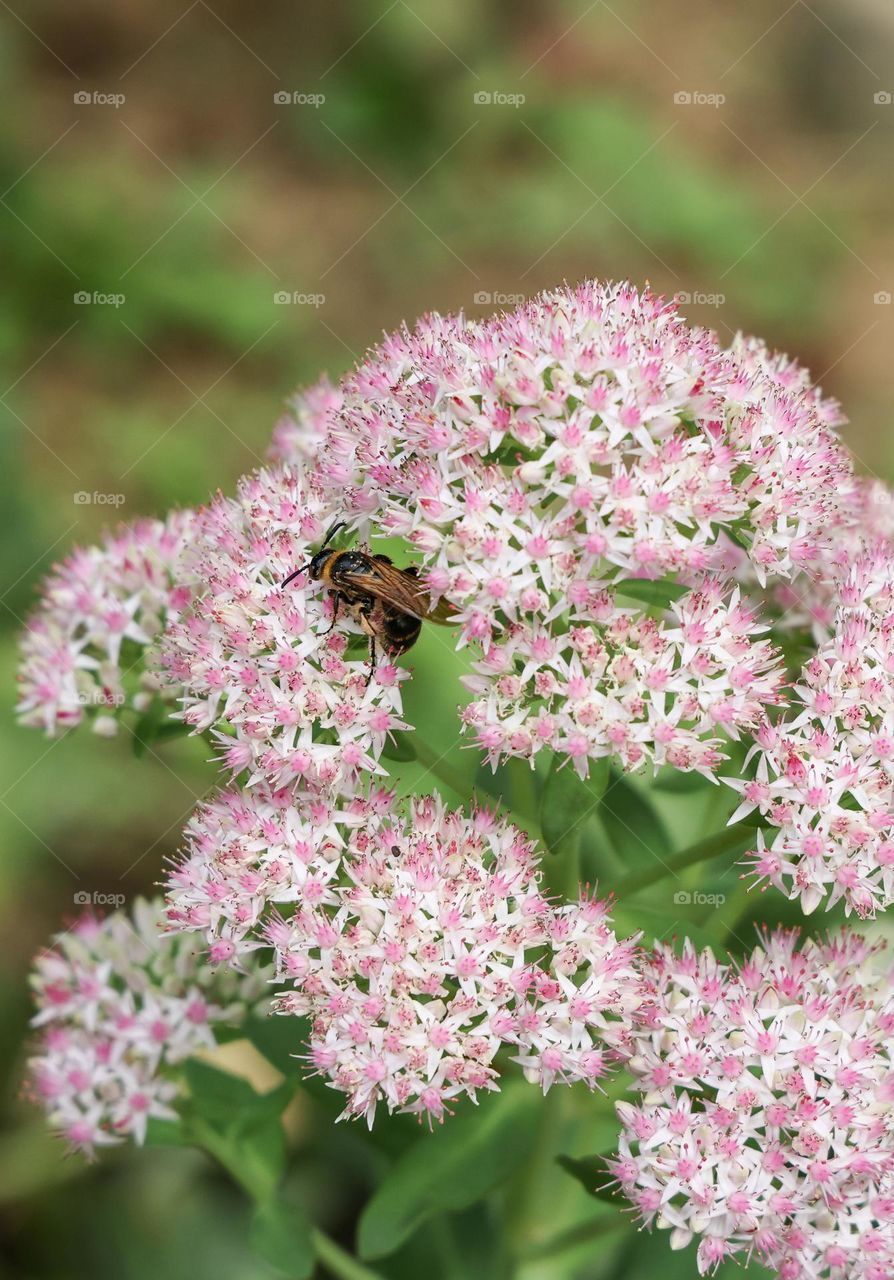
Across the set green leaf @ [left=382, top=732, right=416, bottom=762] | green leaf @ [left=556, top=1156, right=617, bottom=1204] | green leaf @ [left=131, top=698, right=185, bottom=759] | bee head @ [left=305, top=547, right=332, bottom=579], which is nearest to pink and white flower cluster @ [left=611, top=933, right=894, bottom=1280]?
green leaf @ [left=556, top=1156, right=617, bottom=1204]

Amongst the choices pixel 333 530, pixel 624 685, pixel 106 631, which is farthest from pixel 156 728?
pixel 624 685

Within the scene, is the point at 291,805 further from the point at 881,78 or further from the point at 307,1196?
the point at 881,78

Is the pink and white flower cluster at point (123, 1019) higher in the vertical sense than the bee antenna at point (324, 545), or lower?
lower

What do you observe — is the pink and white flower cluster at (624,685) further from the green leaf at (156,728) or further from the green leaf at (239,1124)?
the green leaf at (239,1124)

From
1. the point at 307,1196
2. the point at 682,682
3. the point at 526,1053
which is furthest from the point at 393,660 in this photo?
the point at 307,1196

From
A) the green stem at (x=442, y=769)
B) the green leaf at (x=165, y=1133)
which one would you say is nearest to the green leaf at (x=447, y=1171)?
the green leaf at (x=165, y=1133)

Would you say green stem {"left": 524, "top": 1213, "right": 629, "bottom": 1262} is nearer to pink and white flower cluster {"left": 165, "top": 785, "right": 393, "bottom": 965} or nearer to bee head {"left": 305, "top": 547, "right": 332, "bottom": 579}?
pink and white flower cluster {"left": 165, "top": 785, "right": 393, "bottom": 965}
